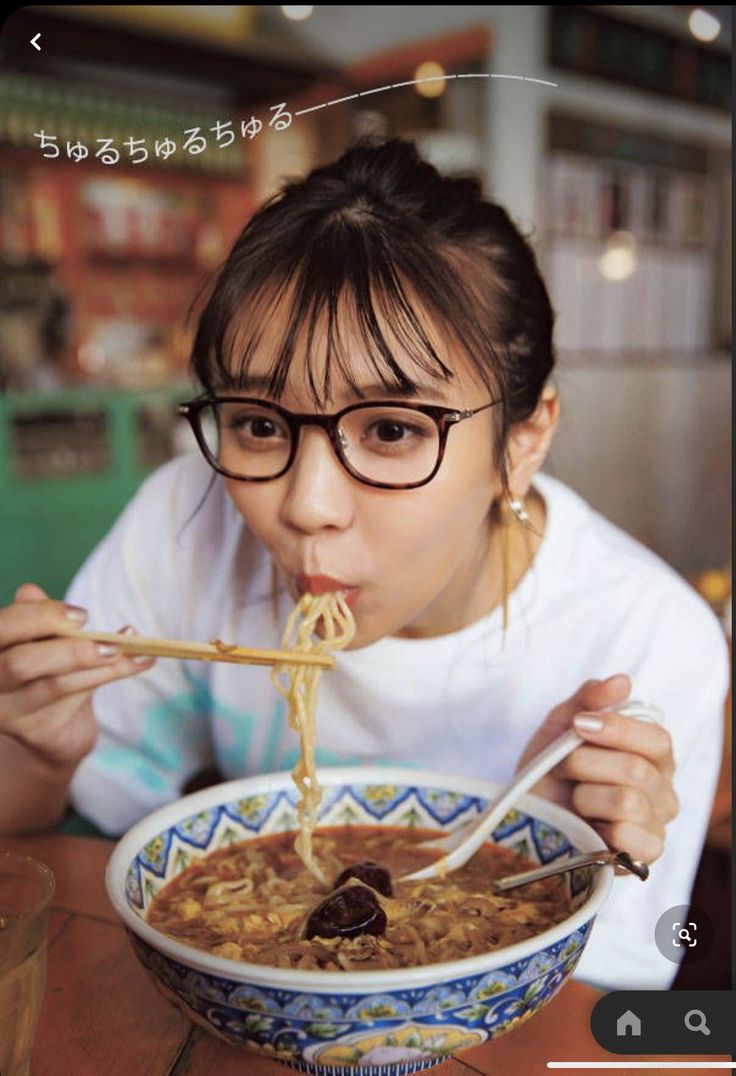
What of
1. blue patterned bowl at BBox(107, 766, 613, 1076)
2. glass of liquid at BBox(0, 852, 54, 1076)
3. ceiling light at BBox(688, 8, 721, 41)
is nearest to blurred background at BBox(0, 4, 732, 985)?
ceiling light at BBox(688, 8, 721, 41)

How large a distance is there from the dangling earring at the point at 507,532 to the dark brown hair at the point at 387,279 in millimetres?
50

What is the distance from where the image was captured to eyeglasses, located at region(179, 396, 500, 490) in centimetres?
58

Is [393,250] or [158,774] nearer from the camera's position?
[393,250]

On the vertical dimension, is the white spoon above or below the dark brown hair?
below

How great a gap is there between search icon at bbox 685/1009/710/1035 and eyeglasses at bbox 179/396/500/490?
313mm

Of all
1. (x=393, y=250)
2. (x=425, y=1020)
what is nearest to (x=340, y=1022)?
(x=425, y=1020)

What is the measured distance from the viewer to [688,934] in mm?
542

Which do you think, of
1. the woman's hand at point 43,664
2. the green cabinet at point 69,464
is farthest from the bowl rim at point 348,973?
the green cabinet at point 69,464

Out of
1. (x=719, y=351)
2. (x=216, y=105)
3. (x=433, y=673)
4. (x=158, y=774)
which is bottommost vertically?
(x=158, y=774)

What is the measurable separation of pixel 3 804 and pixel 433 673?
0.34m

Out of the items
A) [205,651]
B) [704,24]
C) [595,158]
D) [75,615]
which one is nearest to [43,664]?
[75,615]

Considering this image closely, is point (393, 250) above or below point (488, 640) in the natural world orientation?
above

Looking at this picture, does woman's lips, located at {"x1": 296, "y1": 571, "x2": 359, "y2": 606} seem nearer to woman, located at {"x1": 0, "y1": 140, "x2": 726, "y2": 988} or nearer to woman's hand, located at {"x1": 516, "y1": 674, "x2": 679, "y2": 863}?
woman, located at {"x1": 0, "y1": 140, "x2": 726, "y2": 988}

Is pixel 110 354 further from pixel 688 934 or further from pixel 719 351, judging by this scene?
pixel 688 934
